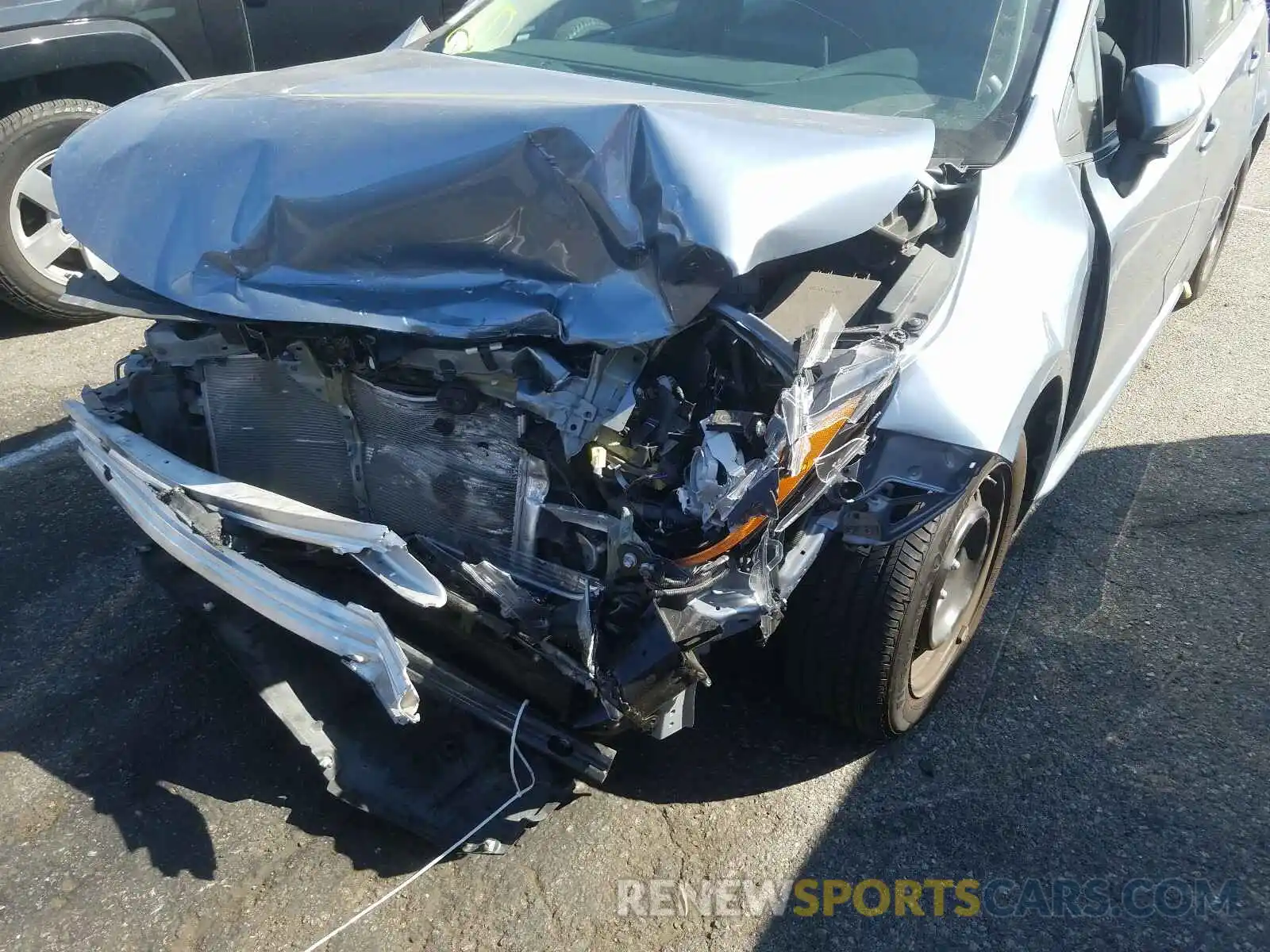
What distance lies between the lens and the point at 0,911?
7.54 feet

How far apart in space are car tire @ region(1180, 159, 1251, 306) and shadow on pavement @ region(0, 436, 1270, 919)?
7.11ft

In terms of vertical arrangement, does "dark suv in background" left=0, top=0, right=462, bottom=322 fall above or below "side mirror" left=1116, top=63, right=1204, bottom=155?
below

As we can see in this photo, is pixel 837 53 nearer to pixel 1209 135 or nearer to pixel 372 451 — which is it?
pixel 1209 135

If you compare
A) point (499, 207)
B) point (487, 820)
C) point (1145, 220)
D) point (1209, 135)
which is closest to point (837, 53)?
point (1145, 220)

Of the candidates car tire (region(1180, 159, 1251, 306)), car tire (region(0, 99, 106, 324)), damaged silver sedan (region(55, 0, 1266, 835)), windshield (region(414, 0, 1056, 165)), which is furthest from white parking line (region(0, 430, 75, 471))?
car tire (region(1180, 159, 1251, 306))

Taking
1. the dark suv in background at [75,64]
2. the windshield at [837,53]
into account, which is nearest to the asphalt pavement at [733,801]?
the windshield at [837,53]

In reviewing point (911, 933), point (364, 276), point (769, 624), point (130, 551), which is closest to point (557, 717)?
point (769, 624)

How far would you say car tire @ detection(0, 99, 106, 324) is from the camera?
4.64 meters

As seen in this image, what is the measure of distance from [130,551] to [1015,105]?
297 cm

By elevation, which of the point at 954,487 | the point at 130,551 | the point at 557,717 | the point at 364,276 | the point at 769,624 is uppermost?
the point at 364,276

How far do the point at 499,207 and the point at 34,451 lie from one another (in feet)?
8.90

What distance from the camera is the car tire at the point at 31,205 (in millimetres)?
4641

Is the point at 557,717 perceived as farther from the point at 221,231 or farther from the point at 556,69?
the point at 556,69

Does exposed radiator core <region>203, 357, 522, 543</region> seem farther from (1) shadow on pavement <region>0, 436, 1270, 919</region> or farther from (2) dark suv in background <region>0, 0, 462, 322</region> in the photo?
(2) dark suv in background <region>0, 0, 462, 322</region>
